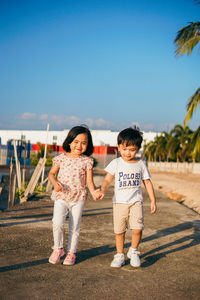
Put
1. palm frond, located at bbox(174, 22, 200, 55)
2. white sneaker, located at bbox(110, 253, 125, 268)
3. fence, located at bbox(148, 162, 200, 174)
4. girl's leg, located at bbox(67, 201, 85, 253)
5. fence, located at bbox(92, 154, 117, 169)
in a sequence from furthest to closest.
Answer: fence, located at bbox(148, 162, 200, 174) → fence, located at bbox(92, 154, 117, 169) → palm frond, located at bbox(174, 22, 200, 55) → girl's leg, located at bbox(67, 201, 85, 253) → white sneaker, located at bbox(110, 253, 125, 268)

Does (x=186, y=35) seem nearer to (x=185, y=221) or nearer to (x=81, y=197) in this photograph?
(x=185, y=221)

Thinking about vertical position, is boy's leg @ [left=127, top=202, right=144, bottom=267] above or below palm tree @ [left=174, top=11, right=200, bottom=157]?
below

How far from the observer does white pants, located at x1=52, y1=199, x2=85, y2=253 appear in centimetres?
299

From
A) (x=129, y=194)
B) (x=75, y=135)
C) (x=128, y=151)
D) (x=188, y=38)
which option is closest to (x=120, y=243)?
(x=129, y=194)

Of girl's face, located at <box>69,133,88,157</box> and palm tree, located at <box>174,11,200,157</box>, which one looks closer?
girl's face, located at <box>69,133,88,157</box>

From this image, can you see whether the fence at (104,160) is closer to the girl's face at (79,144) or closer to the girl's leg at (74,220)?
the girl's face at (79,144)

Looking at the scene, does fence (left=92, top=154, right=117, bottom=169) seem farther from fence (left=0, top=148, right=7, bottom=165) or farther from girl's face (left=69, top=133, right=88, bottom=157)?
girl's face (left=69, top=133, right=88, bottom=157)

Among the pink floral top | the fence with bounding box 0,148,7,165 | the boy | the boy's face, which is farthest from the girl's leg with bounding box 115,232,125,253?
the fence with bounding box 0,148,7,165

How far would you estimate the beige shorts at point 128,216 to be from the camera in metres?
3.05

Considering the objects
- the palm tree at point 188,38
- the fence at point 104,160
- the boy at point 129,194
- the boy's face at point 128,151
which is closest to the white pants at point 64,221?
the boy at point 129,194

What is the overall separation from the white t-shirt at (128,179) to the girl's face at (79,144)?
33 centimetres

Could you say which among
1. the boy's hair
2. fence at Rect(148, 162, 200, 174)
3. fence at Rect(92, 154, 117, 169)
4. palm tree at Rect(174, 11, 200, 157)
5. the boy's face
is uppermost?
palm tree at Rect(174, 11, 200, 157)

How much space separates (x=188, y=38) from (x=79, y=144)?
902 cm

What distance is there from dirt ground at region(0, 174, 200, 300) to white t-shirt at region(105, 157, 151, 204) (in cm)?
60
